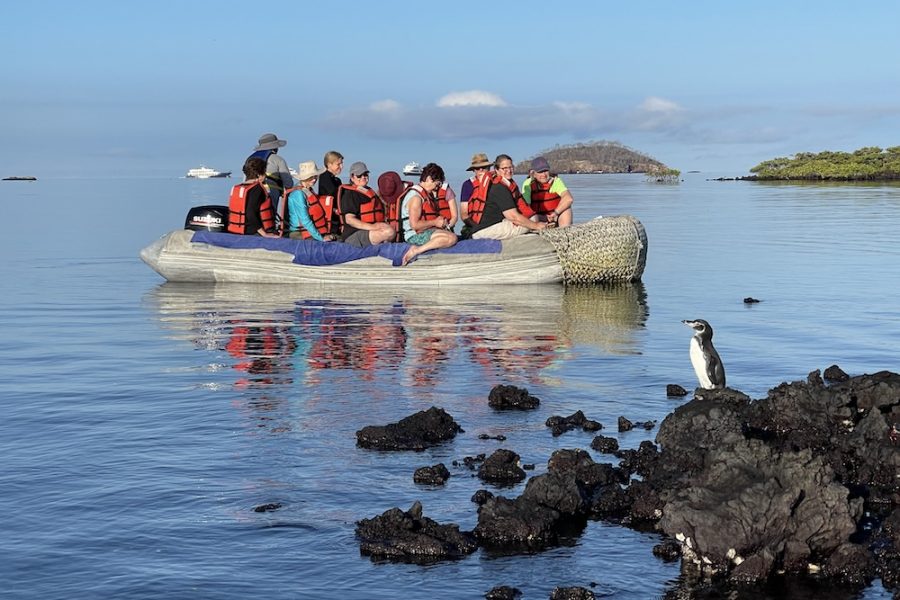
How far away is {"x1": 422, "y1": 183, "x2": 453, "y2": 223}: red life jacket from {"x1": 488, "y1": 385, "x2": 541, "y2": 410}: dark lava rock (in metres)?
9.19

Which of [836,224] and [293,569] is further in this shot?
[836,224]

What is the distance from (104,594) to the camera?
26.1 feet

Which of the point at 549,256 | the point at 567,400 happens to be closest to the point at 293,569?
the point at 567,400

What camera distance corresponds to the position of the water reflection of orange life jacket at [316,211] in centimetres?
2242

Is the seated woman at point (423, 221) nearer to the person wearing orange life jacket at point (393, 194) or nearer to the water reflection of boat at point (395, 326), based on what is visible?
the person wearing orange life jacket at point (393, 194)

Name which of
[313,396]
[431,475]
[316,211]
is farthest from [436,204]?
[431,475]

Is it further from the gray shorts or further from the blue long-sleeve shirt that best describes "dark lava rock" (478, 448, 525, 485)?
the blue long-sleeve shirt

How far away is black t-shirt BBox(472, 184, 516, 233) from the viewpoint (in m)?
22.0

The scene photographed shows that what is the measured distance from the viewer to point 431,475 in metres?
10.2

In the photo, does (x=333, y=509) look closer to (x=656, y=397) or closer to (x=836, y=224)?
(x=656, y=397)

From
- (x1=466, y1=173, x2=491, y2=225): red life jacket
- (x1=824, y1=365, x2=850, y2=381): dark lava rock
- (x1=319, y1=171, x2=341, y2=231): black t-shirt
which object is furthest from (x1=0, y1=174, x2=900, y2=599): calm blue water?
(x1=319, y1=171, x2=341, y2=231): black t-shirt

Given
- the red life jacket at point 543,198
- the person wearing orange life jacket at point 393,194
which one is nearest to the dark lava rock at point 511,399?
the person wearing orange life jacket at point 393,194

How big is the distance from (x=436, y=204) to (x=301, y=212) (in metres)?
2.50

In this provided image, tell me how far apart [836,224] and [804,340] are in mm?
28105
